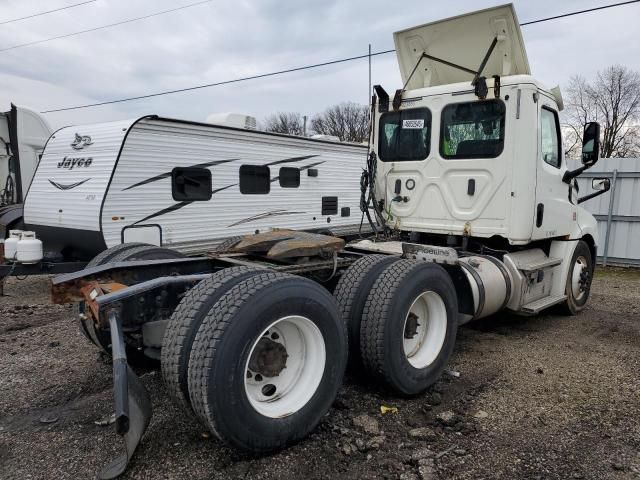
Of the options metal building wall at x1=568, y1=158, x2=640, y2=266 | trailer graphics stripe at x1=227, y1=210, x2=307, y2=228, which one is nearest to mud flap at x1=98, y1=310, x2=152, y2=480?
trailer graphics stripe at x1=227, y1=210, x2=307, y2=228

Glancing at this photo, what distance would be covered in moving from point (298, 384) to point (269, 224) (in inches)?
233

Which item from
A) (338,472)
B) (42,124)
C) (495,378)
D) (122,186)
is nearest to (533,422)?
(495,378)

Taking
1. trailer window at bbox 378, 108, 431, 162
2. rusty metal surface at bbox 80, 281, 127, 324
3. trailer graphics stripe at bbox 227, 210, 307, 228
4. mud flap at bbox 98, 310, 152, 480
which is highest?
trailer window at bbox 378, 108, 431, 162

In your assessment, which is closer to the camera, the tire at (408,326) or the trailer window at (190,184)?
the tire at (408,326)

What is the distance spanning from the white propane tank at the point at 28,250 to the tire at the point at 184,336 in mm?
4703

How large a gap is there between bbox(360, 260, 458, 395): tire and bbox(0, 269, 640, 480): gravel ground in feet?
0.74

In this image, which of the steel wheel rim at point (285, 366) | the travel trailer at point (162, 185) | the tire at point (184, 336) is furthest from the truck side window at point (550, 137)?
the travel trailer at point (162, 185)

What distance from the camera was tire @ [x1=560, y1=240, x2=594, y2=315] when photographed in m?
5.96

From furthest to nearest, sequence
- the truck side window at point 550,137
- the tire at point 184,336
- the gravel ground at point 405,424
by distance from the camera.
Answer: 1. the truck side window at point 550,137
2. the gravel ground at point 405,424
3. the tire at point 184,336

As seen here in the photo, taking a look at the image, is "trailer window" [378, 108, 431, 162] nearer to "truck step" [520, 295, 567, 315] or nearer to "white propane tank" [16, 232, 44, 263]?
"truck step" [520, 295, 567, 315]

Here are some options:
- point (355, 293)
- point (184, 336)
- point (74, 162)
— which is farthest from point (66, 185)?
point (184, 336)

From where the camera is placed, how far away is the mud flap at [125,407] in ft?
7.53

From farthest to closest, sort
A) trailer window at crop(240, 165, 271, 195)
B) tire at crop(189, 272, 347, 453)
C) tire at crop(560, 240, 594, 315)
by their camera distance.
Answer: trailer window at crop(240, 165, 271, 195) → tire at crop(560, 240, 594, 315) → tire at crop(189, 272, 347, 453)

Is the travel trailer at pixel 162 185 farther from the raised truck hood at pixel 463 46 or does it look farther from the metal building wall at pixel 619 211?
the metal building wall at pixel 619 211
